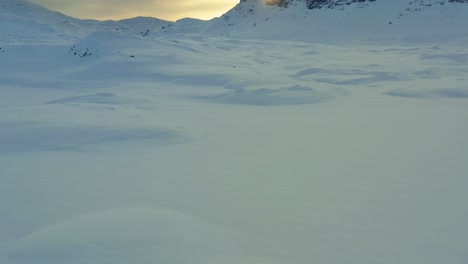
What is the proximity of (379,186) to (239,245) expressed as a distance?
3.13ft

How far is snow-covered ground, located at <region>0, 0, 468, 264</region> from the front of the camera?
1.53 meters

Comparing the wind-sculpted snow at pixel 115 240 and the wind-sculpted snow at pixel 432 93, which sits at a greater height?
the wind-sculpted snow at pixel 432 93

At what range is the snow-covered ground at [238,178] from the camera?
1.53 m

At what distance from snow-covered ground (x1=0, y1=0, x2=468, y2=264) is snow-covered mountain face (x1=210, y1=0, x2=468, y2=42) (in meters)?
16.2

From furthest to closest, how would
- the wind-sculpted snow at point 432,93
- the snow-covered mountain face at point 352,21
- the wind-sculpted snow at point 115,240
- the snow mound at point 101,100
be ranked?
the snow-covered mountain face at point 352,21
the wind-sculpted snow at point 432,93
the snow mound at point 101,100
the wind-sculpted snow at point 115,240

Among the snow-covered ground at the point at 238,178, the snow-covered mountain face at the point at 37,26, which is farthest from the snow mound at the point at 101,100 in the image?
the snow-covered mountain face at the point at 37,26

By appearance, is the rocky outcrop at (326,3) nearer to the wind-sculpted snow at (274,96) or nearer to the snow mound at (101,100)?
Answer: the wind-sculpted snow at (274,96)

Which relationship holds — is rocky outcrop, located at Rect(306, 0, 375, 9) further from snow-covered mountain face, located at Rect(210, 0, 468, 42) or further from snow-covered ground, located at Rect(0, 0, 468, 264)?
snow-covered ground, located at Rect(0, 0, 468, 264)

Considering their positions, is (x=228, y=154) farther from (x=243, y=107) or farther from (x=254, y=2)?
(x=254, y=2)

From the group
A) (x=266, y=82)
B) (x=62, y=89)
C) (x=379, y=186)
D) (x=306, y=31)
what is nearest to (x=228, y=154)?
(x=379, y=186)

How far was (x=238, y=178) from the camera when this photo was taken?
232cm

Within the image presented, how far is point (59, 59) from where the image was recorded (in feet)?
32.0

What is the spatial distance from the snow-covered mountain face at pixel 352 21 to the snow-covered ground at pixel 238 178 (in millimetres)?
16203

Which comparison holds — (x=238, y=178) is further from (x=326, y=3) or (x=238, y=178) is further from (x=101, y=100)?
(x=326, y=3)
